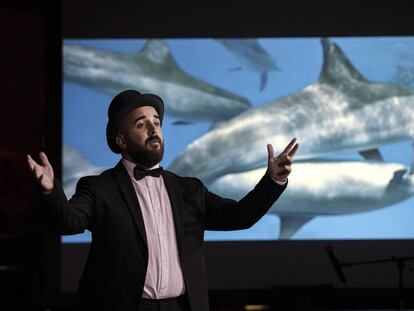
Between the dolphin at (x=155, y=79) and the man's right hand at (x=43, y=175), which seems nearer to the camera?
the man's right hand at (x=43, y=175)

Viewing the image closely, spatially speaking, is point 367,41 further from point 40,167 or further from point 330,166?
point 40,167

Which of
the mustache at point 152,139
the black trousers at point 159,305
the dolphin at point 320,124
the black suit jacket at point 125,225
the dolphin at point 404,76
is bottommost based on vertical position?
the black trousers at point 159,305

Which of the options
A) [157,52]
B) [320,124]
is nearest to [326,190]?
[320,124]

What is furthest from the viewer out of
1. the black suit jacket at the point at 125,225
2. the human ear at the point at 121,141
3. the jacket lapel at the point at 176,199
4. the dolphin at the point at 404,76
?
the dolphin at the point at 404,76

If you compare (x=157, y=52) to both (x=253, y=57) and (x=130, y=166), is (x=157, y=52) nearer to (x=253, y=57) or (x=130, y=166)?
(x=253, y=57)

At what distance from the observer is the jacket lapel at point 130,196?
2.52 metres

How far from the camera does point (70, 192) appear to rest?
6.15 metres

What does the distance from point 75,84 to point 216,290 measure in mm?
1842

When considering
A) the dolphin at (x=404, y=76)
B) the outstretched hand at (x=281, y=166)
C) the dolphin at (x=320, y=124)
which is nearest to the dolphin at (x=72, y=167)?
the dolphin at (x=320, y=124)

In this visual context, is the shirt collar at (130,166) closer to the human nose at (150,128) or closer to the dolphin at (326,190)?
the human nose at (150,128)

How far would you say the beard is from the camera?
2627mm

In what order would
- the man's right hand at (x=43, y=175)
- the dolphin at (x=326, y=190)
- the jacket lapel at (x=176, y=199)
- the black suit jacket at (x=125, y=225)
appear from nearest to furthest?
the man's right hand at (x=43, y=175), the black suit jacket at (x=125, y=225), the jacket lapel at (x=176, y=199), the dolphin at (x=326, y=190)

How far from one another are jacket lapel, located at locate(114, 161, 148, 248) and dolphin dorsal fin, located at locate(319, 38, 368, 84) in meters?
3.76

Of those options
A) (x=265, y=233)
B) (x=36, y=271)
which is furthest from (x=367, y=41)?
(x=36, y=271)
